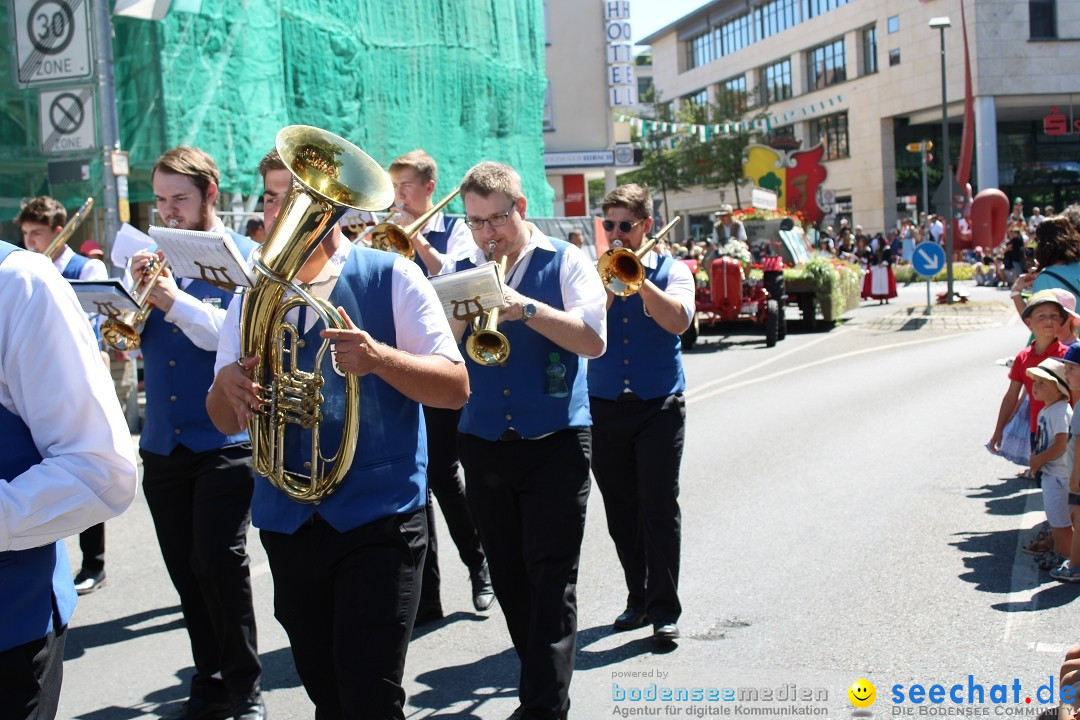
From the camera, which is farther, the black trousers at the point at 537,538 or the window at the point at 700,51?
the window at the point at 700,51

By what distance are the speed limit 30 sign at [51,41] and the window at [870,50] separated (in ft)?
156

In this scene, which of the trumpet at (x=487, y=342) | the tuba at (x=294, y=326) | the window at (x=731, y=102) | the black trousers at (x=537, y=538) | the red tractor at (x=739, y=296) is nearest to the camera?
the tuba at (x=294, y=326)

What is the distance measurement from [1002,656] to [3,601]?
3.70m

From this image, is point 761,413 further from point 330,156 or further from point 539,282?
point 330,156

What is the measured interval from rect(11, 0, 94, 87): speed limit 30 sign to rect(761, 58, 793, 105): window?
5310 centimetres

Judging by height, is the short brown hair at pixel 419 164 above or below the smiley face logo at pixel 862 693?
above

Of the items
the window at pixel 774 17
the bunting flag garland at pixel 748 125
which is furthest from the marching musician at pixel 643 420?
the window at pixel 774 17

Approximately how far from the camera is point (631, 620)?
5195mm

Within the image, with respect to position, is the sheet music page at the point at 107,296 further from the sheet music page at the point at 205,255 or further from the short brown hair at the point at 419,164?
the short brown hair at the point at 419,164

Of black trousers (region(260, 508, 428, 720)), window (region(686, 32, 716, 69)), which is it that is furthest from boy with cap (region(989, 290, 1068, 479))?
window (region(686, 32, 716, 69))

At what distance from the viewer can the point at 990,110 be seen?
47188mm

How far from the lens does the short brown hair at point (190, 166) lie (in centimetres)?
425

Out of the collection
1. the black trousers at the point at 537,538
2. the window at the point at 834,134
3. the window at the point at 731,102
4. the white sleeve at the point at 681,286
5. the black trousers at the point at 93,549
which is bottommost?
the black trousers at the point at 93,549

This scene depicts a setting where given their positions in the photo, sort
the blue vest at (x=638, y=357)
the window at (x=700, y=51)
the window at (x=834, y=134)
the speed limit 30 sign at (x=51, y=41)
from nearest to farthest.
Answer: the blue vest at (x=638, y=357) < the speed limit 30 sign at (x=51, y=41) < the window at (x=834, y=134) < the window at (x=700, y=51)
